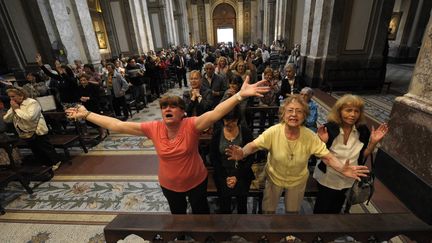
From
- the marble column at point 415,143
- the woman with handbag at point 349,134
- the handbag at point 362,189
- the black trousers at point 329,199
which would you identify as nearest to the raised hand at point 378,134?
the woman with handbag at point 349,134

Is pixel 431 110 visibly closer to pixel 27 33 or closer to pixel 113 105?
pixel 113 105

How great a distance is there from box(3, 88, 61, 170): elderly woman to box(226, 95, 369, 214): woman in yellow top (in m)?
3.96

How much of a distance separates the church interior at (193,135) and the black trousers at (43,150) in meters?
0.03

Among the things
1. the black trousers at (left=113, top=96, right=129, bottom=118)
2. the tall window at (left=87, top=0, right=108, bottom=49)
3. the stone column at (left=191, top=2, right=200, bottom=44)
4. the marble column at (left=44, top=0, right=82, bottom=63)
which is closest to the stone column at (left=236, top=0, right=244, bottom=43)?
the stone column at (left=191, top=2, right=200, bottom=44)

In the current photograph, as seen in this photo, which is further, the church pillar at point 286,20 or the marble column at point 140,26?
the church pillar at point 286,20

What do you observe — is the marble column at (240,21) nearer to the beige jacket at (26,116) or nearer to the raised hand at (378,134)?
the beige jacket at (26,116)

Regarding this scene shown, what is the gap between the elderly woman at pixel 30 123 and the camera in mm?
3863

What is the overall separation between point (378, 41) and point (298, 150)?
28.9 feet

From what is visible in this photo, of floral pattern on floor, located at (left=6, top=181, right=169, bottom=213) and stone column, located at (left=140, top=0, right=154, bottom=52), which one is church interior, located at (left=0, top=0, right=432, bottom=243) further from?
stone column, located at (left=140, top=0, right=154, bottom=52)

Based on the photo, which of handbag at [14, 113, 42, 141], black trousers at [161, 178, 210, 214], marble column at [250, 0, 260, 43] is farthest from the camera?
marble column at [250, 0, 260, 43]

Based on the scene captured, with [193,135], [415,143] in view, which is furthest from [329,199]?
[193,135]

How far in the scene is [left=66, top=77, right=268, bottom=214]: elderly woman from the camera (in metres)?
1.89

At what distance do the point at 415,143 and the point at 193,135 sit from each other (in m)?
2.86

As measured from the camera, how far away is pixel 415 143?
2826 millimetres
